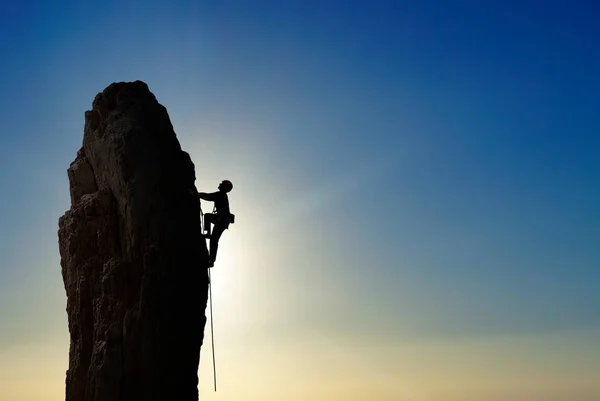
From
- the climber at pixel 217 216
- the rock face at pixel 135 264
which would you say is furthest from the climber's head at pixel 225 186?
the rock face at pixel 135 264

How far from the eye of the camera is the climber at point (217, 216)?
19.9m

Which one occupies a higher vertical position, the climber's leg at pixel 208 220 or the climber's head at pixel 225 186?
the climber's head at pixel 225 186

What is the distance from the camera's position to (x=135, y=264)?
57.9 feet

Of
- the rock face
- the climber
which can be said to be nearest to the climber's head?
the climber

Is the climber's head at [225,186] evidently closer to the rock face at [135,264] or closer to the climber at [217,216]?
the climber at [217,216]

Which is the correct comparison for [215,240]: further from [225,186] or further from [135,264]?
[135,264]

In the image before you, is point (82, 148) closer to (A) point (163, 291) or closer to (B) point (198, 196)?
(B) point (198, 196)

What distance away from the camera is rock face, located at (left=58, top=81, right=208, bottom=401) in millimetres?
17078

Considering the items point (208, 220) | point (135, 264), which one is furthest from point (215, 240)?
point (135, 264)

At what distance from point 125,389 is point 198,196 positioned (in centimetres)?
594

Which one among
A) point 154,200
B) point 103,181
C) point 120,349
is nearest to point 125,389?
point 120,349

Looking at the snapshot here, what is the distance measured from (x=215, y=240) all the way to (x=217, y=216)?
767mm

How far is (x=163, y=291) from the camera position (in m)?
17.3

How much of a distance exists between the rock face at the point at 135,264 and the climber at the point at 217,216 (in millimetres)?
965
